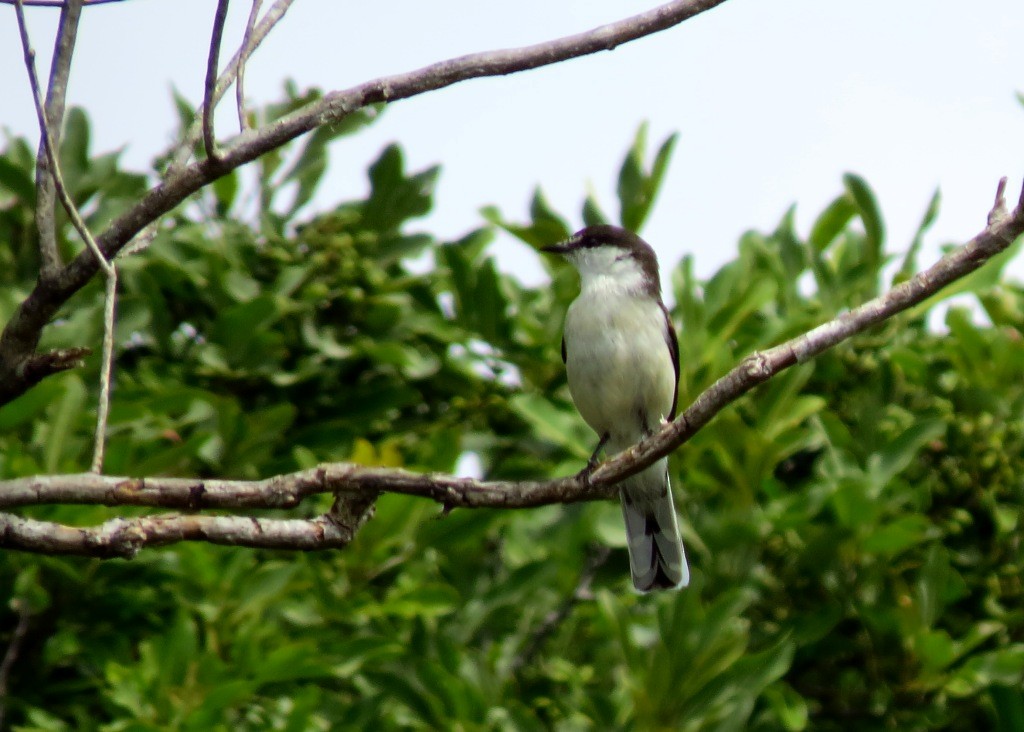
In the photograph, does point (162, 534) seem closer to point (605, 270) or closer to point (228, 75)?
point (228, 75)

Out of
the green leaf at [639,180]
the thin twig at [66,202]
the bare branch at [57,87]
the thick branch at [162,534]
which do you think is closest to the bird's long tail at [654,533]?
the green leaf at [639,180]

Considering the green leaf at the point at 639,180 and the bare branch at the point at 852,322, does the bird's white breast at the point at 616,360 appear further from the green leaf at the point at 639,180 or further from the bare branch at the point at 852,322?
the bare branch at the point at 852,322

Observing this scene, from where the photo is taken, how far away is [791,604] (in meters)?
4.68

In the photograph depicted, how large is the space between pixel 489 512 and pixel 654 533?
71cm

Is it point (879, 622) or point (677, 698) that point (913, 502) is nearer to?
point (879, 622)

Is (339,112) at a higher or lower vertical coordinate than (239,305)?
lower

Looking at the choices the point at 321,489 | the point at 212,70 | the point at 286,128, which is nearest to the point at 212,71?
the point at 212,70

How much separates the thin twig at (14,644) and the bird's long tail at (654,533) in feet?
6.05

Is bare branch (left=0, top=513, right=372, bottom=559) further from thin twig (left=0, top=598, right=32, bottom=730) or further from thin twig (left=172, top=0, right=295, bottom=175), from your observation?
thin twig (left=0, top=598, right=32, bottom=730)

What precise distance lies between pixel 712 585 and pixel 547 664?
66 cm

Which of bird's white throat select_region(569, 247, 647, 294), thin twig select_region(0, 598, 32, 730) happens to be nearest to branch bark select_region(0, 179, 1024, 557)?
thin twig select_region(0, 598, 32, 730)

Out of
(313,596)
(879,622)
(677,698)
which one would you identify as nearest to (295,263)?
(313,596)

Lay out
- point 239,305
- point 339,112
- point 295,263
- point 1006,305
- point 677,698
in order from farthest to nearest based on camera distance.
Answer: point 1006,305 < point 295,263 < point 239,305 < point 677,698 < point 339,112

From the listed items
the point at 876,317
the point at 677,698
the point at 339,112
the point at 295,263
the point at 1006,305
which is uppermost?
the point at 295,263
